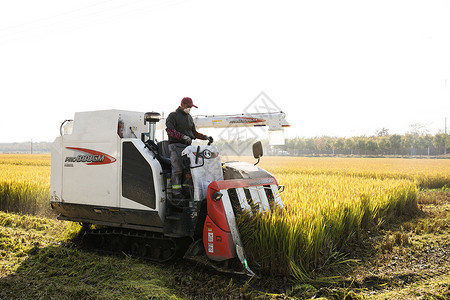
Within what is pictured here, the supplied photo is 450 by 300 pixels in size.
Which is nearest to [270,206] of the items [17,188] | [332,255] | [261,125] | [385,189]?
[332,255]

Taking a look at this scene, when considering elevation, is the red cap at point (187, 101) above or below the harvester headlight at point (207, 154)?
above

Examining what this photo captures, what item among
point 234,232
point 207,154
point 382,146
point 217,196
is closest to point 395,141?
point 382,146

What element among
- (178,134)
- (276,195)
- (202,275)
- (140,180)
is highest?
(178,134)

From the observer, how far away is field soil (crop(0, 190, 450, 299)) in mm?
5016

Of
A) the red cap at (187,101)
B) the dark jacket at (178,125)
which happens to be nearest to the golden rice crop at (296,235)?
the dark jacket at (178,125)

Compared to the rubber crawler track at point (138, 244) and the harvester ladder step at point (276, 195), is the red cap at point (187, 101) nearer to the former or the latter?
the harvester ladder step at point (276, 195)

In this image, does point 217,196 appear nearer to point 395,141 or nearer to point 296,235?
point 296,235

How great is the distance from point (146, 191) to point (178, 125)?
4.13ft

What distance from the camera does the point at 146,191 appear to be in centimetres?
616

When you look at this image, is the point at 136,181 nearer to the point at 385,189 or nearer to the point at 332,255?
the point at 332,255

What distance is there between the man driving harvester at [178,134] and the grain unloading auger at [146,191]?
162mm

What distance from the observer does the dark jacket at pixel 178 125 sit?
6.39 metres

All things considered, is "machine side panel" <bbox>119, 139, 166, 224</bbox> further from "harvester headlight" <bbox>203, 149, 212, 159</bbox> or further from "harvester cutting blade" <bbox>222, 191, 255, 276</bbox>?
"harvester cutting blade" <bbox>222, 191, 255, 276</bbox>

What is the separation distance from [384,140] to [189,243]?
81723mm
